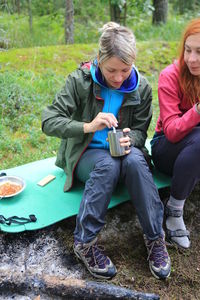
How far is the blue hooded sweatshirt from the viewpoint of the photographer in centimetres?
223

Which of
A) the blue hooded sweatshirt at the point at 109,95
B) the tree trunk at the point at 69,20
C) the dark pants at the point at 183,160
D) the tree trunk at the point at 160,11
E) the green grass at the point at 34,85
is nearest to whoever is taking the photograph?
the dark pants at the point at 183,160

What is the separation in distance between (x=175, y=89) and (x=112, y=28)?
0.59 m

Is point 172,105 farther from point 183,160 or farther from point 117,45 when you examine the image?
point 117,45

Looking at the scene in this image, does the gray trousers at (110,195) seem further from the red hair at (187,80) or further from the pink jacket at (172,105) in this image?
the red hair at (187,80)

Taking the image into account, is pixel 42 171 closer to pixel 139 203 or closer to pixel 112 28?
pixel 139 203

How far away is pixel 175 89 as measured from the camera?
91.0 inches

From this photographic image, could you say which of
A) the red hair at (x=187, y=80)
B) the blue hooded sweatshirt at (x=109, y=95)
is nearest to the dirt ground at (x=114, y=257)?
the blue hooded sweatshirt at (x=109, y=95)

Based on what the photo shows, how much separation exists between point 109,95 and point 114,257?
1.02 meters

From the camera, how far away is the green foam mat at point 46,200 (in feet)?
7.52

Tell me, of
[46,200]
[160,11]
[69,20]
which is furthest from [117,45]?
[160,11]

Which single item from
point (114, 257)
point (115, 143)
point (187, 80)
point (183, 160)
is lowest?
point (114, 257)

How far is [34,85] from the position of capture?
14.8 ft

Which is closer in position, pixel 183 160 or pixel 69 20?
pixel 183 160

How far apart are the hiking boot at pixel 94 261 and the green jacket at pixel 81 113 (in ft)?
1.81
